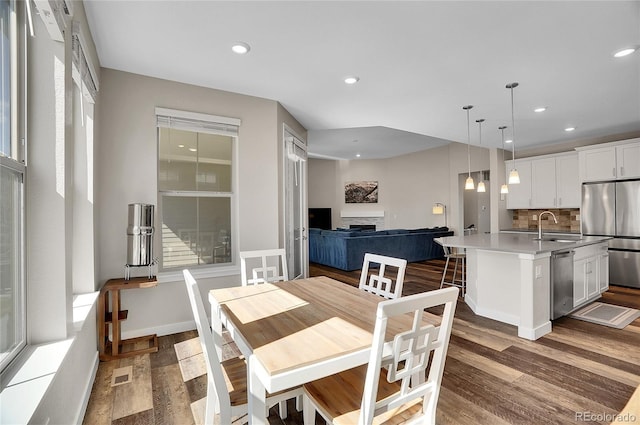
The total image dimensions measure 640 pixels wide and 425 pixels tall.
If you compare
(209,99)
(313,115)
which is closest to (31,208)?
(209,99)

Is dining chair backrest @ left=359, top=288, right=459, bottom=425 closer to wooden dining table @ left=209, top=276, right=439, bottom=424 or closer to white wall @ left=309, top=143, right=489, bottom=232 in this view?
wooden dining table @ left=209, top=276, right=439, bottom=424

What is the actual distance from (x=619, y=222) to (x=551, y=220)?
1.47 metres

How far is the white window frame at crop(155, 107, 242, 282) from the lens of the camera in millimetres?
3168

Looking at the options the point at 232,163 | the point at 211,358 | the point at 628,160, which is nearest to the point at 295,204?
the point at 232,163

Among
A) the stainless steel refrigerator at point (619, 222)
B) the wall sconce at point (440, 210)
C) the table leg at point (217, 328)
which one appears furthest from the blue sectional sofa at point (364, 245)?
the table leg at point (217, 328)

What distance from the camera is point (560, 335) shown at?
3.12 m

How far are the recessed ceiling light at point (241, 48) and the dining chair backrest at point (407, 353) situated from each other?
7.85 feet

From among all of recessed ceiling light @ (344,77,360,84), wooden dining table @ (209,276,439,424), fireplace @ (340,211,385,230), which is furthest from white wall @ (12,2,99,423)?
fireplace @ (340,211,385,230)

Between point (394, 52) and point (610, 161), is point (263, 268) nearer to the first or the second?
point (394, 52)

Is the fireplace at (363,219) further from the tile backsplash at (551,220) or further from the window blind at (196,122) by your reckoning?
the window blind at (196,122)

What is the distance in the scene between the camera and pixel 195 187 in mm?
3424

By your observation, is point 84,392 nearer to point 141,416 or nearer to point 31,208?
point 141,416

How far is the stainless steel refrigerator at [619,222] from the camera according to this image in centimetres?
481
